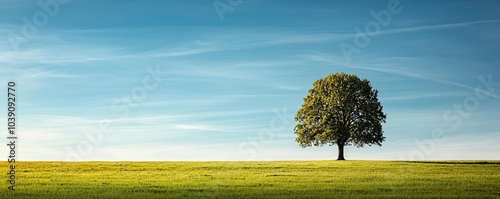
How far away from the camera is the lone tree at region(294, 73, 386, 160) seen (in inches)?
2832

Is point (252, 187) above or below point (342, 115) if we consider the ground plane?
below

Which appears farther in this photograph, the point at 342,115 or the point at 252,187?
the point at 342,115

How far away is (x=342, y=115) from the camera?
240 ft

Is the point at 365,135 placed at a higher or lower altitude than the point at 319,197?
higher

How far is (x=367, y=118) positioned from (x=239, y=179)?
36545 mm

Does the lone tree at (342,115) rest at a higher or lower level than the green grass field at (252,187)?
higher

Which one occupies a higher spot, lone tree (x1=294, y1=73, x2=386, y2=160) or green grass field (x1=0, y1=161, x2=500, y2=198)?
lone tree (x1=294, y1=73, x2=386, y2=160)

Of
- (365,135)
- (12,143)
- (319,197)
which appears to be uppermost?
(365,135)

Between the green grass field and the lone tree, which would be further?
the lone tree

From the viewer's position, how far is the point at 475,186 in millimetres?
34406

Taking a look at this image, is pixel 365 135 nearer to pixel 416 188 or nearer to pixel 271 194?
pixel 416 188

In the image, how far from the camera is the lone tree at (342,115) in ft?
236

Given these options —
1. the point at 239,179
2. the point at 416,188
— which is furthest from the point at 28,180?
the point at 416,188

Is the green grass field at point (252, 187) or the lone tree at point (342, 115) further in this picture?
the lone tree at point (342, 115)
